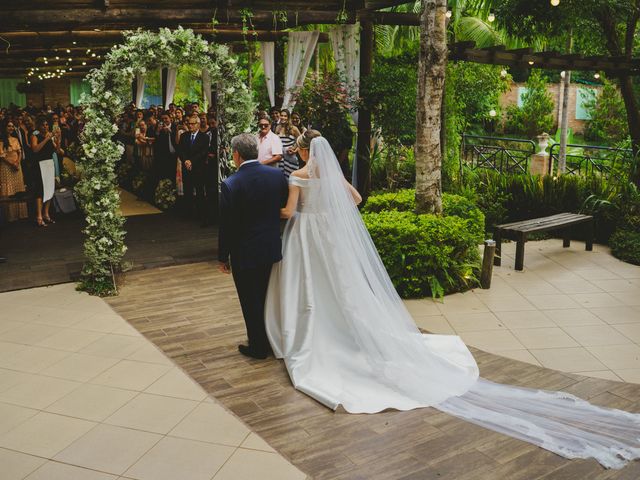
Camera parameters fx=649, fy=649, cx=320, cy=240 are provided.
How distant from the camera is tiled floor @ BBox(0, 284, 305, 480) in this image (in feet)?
11.9

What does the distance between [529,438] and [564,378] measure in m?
1.17

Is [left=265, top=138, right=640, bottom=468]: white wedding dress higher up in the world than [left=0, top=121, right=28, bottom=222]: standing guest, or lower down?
lower down

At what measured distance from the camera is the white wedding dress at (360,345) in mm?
4141

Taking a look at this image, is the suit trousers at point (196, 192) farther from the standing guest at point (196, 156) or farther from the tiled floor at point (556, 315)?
the tiled floor at point (556, 315)

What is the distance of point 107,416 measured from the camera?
427 cm

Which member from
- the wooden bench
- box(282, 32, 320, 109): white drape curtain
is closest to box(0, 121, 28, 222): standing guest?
box(282, 32, 320, 109): white drape curtain

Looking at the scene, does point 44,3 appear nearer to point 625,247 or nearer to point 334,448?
point 334,448

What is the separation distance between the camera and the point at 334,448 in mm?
3826

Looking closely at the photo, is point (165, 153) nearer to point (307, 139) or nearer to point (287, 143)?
point (287, 143)

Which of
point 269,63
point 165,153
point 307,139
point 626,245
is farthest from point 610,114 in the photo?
point 307,139

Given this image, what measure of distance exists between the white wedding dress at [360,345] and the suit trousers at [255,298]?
0.20 ft

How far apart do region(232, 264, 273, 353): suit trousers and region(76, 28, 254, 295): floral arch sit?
97.5 inches

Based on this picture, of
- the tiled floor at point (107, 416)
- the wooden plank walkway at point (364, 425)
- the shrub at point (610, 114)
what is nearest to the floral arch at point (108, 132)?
the tiled floor at point (107, 416)

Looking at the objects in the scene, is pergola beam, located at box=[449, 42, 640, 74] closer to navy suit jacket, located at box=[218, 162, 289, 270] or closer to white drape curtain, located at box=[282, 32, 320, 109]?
white drape curtain, located at box=[282, 32, 320, 109]
